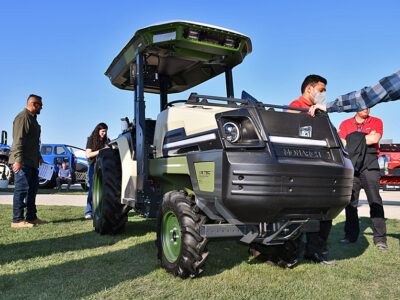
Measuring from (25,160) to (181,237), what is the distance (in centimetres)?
389

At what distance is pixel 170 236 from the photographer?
3.62 metres

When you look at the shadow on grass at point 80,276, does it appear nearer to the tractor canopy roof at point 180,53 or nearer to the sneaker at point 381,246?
the tractor canopy roof at point 180,53

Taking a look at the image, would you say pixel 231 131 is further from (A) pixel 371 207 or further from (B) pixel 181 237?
(A) pixel 371 207

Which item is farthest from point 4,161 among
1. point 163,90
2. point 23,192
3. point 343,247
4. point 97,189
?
point 343,247

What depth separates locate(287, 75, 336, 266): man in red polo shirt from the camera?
4008 mm

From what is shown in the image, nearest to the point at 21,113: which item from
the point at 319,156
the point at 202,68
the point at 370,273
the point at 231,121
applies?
the point at 202,68

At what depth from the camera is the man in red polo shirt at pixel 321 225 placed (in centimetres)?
401

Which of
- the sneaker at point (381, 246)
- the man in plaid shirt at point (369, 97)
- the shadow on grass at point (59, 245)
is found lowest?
the sneaker at point (381, 246)

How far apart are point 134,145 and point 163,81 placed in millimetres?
1318

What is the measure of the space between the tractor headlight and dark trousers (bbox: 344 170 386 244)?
2874mm

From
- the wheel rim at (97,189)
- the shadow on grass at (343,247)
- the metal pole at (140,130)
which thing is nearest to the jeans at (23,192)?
the wheel rim at (97,189)

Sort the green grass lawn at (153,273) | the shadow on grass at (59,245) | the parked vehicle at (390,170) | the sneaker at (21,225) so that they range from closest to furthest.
Answer: the green grass lawn at (153,273) < the shadow on grass at (59,245) < the sneaker at (21,225) < the parked vehicle at (390,170)

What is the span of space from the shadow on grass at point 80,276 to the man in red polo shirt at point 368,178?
9.53ft

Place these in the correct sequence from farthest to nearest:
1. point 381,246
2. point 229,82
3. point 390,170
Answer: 1. point 390,170
2. point 229,82
3. point 381,246
